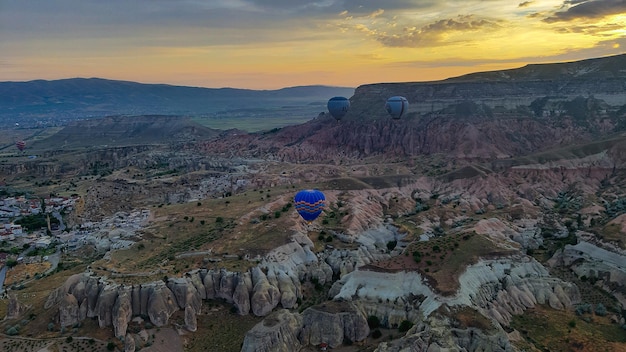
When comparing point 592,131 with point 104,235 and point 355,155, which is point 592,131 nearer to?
point 355,155

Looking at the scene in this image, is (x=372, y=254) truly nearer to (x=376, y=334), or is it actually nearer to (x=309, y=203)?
(x=309, y=203)

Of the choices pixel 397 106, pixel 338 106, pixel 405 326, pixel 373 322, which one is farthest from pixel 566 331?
pixel 338 106

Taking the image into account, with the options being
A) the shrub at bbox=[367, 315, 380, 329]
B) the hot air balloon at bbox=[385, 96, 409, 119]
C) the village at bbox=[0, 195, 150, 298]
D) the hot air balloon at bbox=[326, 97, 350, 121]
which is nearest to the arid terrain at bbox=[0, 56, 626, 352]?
the shrub at bbox=[367, 315, 380, 329]

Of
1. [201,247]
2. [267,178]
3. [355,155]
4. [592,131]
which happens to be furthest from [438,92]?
[201,247]

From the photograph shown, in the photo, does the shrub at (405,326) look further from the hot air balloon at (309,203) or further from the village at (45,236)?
the village at (45,236)

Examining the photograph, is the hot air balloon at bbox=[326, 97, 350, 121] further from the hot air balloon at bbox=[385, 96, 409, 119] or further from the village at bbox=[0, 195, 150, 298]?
the village at bbox=[0, 195, 150, 298]

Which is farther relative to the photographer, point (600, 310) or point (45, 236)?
point (45, 236)
